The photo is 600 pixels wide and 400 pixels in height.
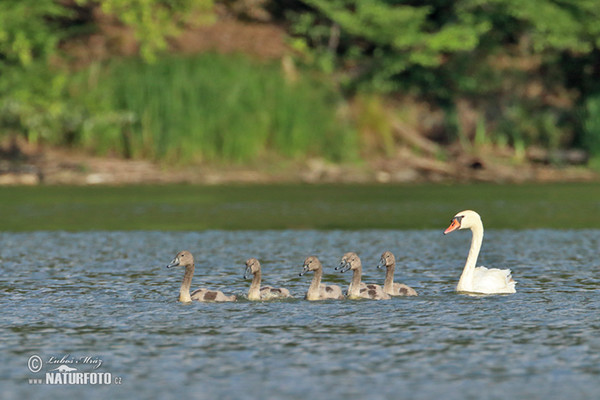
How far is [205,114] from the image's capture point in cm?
4225

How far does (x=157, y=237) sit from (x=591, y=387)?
15844mm

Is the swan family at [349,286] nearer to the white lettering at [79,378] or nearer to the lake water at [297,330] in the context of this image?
the lake water at [297,330]

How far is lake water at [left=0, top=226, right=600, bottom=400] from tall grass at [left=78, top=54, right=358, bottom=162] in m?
19.5

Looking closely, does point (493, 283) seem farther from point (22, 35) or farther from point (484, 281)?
point (22, 35)

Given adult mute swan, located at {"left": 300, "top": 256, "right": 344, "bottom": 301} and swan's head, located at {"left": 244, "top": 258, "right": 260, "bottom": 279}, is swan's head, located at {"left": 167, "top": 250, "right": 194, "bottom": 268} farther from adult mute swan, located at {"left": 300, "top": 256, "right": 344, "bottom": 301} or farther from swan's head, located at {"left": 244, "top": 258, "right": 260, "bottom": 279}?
adult mute swan, located at {"left": 300, "top": 256, "right": 344, "bottom": 301}

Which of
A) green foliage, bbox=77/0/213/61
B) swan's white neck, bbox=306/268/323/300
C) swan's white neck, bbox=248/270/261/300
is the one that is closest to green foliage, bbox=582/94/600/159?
green foliage, bbox=77/0/213/61

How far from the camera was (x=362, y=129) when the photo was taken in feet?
156

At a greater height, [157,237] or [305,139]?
[305,139]

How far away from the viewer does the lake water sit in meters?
11.1

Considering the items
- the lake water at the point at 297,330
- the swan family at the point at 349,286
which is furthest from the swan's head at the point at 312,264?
the lake water at the point at 297,330

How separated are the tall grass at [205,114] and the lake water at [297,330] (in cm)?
1950

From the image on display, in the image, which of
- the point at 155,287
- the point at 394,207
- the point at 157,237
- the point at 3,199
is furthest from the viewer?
the point at 3,199

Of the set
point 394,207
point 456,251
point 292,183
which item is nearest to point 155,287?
point 456,251

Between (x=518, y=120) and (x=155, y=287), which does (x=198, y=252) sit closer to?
(x=155, y=287)
